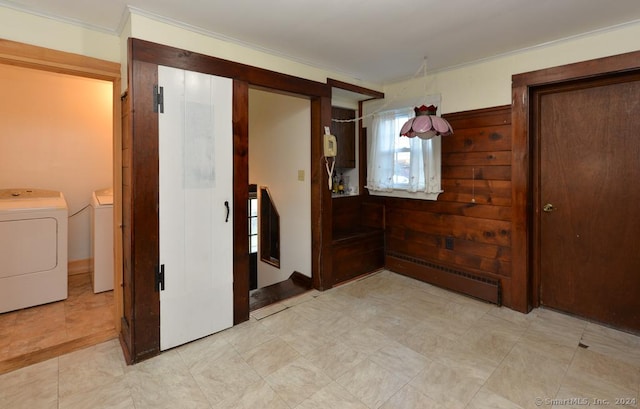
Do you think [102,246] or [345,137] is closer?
[102,246]

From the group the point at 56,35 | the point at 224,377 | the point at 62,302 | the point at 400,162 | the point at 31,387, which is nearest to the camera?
the point at 31,387

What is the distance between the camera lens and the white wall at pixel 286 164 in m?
3.47

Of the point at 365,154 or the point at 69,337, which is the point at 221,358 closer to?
the point at 69,337

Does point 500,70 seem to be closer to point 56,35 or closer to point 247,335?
point 247,335

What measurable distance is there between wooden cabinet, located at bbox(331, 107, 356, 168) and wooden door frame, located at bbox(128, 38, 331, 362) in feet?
2.10

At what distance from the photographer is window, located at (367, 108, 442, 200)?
3.34m

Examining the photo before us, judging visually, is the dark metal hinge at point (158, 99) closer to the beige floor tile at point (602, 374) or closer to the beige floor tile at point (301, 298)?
the beige floor tile at point (301, 298)

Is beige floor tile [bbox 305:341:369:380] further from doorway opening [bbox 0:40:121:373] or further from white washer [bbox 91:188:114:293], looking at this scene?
white washer [bbox 91:188:114:293]

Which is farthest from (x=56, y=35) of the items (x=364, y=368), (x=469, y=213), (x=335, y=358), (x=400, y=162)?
(x=469, y=213)

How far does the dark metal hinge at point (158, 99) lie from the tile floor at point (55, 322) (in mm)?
1778

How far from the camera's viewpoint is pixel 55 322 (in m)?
2.65

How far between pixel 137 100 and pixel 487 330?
309 cm

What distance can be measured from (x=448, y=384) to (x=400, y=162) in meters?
2.36

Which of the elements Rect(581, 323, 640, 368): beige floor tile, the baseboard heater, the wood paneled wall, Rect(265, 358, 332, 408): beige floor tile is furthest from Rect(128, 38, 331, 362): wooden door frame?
Rect(581, 323, 640, 368): beige floor tile
